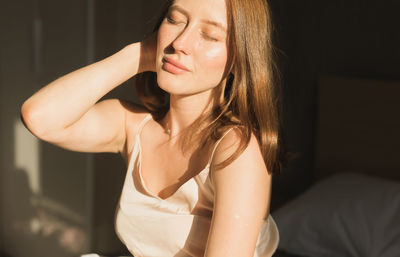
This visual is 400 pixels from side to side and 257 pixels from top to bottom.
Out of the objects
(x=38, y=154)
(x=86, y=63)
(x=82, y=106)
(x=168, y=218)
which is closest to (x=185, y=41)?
(x=82, y=106)

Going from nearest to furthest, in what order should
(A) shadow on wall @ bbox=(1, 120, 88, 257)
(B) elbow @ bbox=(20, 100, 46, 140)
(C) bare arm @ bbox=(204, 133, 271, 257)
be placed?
(C) bare arm @ bbox=(204, 133, 271, 257) < (B) elbow @ bbox=(20, 100, 46, 140) < (A) shadow on wall @ bbox=(1, 120, 88, 257)

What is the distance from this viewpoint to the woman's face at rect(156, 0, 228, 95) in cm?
102

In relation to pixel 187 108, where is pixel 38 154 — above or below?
below

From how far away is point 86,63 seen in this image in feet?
8.71

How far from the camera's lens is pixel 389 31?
2.26 metres

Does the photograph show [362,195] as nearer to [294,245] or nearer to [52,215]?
[294,245]

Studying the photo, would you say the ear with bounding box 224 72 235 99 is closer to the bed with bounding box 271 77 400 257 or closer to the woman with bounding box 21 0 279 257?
the woman with bounding box 21 0 279 257

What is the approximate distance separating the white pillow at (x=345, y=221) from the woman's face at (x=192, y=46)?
108cm

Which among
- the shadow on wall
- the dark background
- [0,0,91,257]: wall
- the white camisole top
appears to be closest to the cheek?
the white camisole top

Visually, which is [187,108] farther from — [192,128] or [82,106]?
[82,106]

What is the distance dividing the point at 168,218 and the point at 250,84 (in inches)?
14.1

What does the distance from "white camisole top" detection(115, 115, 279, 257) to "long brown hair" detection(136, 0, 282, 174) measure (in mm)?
116

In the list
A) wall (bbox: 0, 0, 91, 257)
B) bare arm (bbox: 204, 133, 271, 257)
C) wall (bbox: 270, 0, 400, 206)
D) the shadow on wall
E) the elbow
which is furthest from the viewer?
the shadow on wall

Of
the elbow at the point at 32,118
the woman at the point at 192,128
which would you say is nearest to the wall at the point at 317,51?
the woman at the point at 192,128
